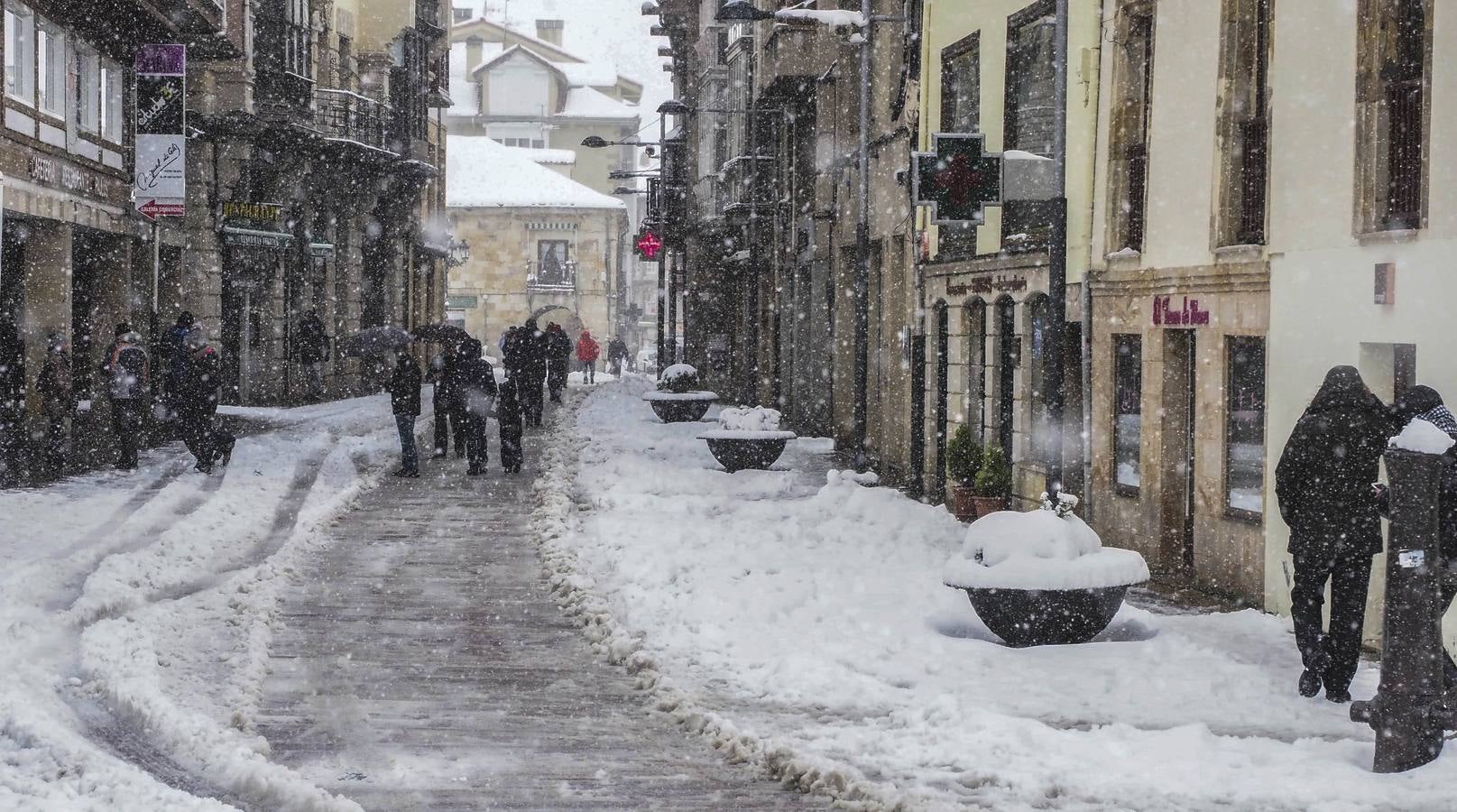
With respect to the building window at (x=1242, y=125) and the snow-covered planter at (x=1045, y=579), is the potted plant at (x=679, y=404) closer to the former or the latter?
the building window at (x=1242, y=125)

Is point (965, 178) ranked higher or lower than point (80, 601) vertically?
higher

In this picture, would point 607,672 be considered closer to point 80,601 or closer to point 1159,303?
point 80,601

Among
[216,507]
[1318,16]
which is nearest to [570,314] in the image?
[216,507]

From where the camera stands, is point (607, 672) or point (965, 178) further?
point (965, 178)

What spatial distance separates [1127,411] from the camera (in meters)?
15.8

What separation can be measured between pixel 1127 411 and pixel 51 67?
16.4 m

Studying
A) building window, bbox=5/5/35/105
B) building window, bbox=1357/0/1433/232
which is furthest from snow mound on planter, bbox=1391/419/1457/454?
building window, bbox=5/5/35/105

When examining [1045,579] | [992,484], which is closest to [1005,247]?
[992,484]

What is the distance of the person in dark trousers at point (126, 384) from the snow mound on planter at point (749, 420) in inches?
275

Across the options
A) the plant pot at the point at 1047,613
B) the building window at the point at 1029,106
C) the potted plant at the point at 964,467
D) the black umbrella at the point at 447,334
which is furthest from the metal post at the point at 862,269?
the plant pot at the point at 1047,613

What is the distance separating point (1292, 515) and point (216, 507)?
11121mm

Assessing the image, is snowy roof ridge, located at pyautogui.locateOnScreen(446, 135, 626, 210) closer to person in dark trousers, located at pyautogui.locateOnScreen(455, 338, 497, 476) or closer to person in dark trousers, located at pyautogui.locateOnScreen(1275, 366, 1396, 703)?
person in dark trousers, located at pyautogui.locateOnScreen(455, 338, 497, 476)

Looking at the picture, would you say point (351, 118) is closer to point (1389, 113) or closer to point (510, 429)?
point (510, 429)

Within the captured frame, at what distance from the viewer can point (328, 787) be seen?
739cm
